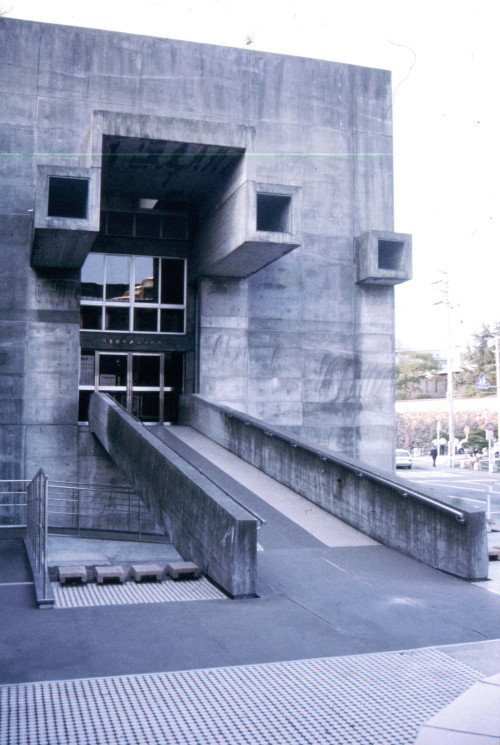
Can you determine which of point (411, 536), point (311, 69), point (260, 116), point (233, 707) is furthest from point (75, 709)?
point (311, 69)

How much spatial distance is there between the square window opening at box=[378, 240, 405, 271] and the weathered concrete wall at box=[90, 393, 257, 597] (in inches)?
370

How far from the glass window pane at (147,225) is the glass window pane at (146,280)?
65 cm

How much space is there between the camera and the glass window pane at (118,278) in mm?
20422

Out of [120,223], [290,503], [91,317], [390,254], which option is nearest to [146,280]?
[120,223]

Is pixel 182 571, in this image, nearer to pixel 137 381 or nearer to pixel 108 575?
pixel 108 575

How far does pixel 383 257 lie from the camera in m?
20.9

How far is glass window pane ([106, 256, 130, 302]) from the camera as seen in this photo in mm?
20422

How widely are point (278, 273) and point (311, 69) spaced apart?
6.01 meters

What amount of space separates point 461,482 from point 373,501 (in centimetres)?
2497

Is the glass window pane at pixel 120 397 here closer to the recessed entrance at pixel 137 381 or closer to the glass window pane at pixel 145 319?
the recessed entrance at pixel 137 381

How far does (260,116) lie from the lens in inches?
800

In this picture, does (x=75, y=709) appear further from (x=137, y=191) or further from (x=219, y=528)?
(x=137, y=191)

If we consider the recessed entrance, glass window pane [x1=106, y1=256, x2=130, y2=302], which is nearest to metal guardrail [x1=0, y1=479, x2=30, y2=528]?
the recessed entrance

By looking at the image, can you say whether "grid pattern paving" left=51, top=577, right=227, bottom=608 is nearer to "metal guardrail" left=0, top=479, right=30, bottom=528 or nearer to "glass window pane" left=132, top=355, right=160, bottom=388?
"metal guardrail" left=0, top=479, right=30, bottom=528
